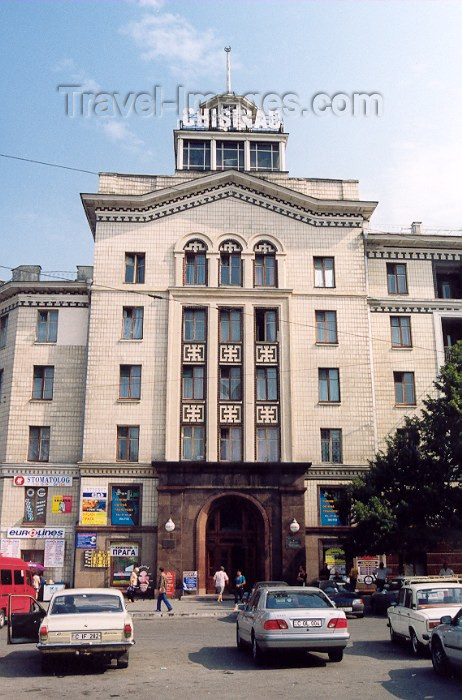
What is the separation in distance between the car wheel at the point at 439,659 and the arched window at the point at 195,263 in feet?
93.8

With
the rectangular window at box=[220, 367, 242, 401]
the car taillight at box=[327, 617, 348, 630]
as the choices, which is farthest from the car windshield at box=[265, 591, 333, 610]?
the rectangular window at box=[220, 367, 242, 401]

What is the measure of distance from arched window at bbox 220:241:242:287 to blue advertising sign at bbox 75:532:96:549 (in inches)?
593

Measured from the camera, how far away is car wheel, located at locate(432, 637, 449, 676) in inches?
545

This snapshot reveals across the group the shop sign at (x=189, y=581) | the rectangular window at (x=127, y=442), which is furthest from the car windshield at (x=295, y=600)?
the rectangular window at (x=127, y=442)

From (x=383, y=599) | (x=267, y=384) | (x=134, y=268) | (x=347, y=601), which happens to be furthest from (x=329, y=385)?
(x=347, y=601)

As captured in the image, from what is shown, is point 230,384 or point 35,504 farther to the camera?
point 230,384

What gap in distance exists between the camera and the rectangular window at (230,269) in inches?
1612

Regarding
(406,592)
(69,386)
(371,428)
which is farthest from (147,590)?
(406,592)

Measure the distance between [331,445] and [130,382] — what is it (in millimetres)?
11190

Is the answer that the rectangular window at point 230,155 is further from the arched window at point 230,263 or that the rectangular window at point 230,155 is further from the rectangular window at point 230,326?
the rectangular window at point 230,326

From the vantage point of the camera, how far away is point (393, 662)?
15.8 metres

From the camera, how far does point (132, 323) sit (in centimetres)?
4022

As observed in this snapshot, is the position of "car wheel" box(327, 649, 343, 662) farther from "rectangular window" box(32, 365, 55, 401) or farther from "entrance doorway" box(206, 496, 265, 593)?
"rectangular window" box(32, 365, 55, 401)

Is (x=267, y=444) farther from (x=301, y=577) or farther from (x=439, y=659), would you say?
(x=439, y=659)
